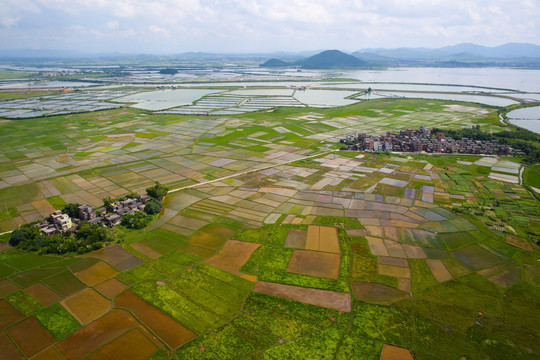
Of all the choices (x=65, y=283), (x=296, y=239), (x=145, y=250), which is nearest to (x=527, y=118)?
(x=296, y=239)

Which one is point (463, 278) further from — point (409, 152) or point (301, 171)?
point (409, 152)

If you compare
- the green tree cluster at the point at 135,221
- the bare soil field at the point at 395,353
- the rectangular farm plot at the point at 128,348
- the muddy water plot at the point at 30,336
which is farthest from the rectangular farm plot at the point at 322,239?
the muddy water plot at the point at 30,336

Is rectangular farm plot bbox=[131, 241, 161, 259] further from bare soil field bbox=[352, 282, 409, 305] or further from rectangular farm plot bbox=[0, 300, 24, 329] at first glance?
bare soil field bbox=[352, 282, 409, 305]

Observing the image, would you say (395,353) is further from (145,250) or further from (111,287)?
(145,250)

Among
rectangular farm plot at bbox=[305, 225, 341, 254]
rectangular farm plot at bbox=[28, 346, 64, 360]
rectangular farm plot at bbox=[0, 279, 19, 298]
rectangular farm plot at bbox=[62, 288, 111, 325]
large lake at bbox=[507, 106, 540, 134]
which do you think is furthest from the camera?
large lake at bbox=[507, 106, 540, 134]

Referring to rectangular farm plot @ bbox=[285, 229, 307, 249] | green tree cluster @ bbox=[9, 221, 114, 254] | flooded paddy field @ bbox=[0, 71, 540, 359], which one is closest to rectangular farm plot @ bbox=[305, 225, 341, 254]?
flooded paddy field @ bbox=[0, 71, 540, 359]

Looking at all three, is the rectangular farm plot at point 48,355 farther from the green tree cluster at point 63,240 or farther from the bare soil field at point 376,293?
the bare soil field at point 376,293

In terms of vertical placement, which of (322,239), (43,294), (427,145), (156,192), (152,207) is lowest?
(43,294)
